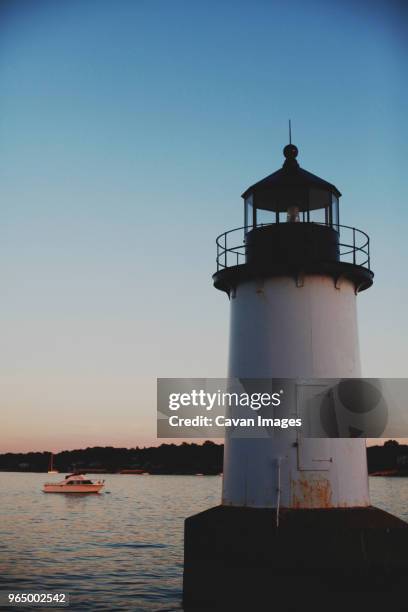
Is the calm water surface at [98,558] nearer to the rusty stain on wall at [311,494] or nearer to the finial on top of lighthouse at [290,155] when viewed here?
the rusty stain on wall at [311,494]

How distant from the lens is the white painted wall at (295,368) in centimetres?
1400

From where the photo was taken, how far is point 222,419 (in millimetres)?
15523

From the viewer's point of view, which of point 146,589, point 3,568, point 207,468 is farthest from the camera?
point 207,468

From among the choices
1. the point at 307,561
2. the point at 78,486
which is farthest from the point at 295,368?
the point at 78,486

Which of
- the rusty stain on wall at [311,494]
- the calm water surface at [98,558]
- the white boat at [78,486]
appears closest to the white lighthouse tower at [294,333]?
the rusty stain on wall at [311,494]

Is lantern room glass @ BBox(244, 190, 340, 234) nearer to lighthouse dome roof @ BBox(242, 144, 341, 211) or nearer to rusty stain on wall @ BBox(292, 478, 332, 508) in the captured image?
lighthouse dome roof @ BBox(242, 144, 341, 211)

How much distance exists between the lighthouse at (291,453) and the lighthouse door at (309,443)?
0.09 ft

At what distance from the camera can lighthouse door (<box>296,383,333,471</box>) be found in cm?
1402

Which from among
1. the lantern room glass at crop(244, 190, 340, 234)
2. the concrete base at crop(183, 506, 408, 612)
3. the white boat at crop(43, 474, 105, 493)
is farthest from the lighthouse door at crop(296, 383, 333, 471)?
the white boat at crop(43, 474, 105, 493)

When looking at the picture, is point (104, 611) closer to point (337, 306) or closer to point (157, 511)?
point (337, 306)

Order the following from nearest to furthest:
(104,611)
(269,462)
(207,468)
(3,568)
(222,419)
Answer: (269,462) < (222,419) < (104,611) < (3,568) < (207,468)

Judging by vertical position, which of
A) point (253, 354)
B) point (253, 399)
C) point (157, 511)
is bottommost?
point (157, 511)

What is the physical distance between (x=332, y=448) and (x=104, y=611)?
22.3 feet

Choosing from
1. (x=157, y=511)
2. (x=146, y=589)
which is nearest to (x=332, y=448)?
(x=146, y=589)
